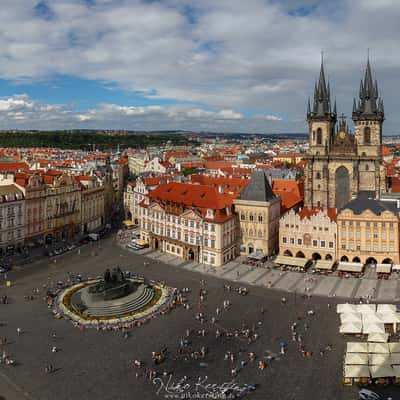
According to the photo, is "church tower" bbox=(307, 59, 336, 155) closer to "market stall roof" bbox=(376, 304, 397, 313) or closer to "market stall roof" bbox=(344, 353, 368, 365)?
"market stall roof" bbox=(376, 304, 397, 313)

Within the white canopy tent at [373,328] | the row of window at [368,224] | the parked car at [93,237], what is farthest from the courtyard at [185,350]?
the parked car at [93,237]

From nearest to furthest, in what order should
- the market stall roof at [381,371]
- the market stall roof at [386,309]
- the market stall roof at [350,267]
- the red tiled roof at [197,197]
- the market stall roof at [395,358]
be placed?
the market stall roof at [381,371]
the market stall roof at [395,358]
the market stall roof at [386,309]
the market stall roof at [350,267]
the red tiled roof at [197,197]

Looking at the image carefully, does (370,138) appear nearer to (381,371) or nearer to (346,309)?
(346,309)

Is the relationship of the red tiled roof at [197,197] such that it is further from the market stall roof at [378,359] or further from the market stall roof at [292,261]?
the market stall roof at [378,359]

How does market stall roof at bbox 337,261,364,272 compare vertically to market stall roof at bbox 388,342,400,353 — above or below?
above

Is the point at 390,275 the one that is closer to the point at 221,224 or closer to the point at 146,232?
the point at 221,224

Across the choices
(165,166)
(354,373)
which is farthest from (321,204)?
(165,166)

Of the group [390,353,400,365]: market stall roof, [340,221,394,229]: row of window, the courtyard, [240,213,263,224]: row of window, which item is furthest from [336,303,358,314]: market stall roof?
[240,213,263,224]: row of window
